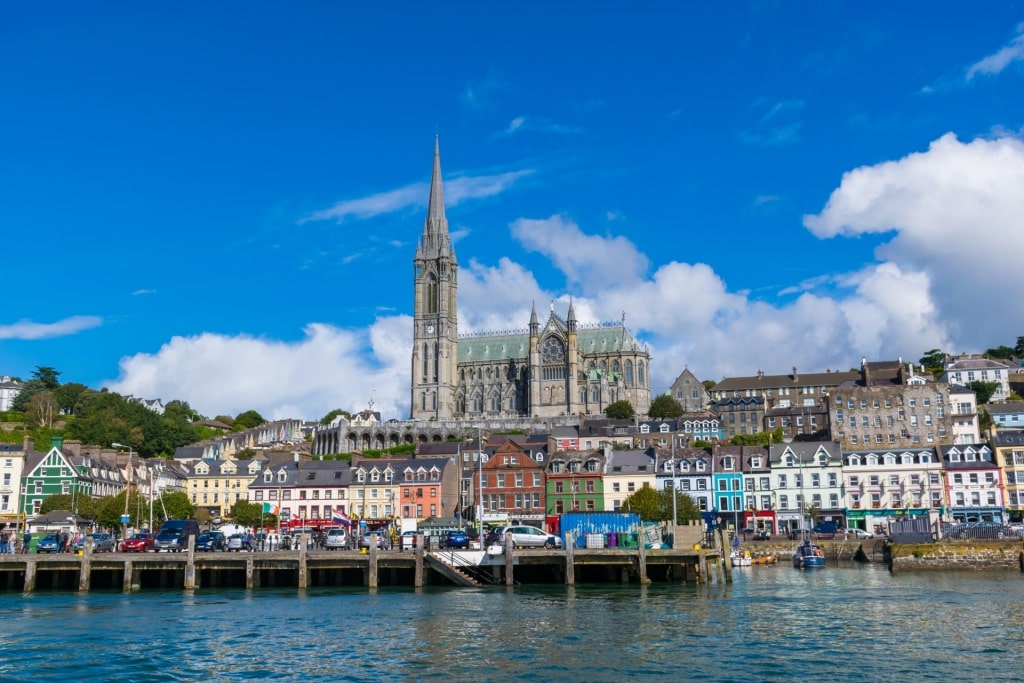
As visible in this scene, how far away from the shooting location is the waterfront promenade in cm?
5341

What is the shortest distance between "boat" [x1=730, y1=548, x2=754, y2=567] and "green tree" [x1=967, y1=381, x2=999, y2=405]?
83511 mm

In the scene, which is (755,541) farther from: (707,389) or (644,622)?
(707,389)

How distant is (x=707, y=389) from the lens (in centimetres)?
17675

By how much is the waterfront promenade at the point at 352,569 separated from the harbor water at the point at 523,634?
5.29ft

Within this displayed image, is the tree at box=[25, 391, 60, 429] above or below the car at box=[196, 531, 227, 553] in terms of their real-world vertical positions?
above

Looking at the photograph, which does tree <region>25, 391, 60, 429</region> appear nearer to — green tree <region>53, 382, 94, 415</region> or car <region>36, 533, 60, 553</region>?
green tree <region>53, 382, 94, 415</region>

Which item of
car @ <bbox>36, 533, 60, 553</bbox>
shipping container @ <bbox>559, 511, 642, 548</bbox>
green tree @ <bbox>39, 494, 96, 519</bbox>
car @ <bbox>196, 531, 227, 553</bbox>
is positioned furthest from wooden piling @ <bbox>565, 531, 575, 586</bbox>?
green tree @ <bbox>39, 494, 96, 519</bbox>

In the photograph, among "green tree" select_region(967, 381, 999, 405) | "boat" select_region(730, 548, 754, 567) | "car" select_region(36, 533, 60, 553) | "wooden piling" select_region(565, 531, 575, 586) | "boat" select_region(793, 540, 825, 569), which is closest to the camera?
"wooden piling" select_region(565, 531, 575, 586)

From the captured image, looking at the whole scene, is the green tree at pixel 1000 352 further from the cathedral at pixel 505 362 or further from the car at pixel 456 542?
the car at pixel 456 542

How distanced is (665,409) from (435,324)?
5487 cm

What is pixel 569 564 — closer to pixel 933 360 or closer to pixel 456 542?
pixel 456 542

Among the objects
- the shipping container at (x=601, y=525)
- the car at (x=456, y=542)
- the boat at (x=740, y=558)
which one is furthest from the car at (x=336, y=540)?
the boat at (x=740, y=558)

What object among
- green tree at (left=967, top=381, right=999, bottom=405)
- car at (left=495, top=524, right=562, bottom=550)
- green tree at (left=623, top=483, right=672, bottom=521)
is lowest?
car at (left=495, top=524, right=562, bottom=550)

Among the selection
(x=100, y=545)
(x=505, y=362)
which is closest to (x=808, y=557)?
(x=100, y=545)
